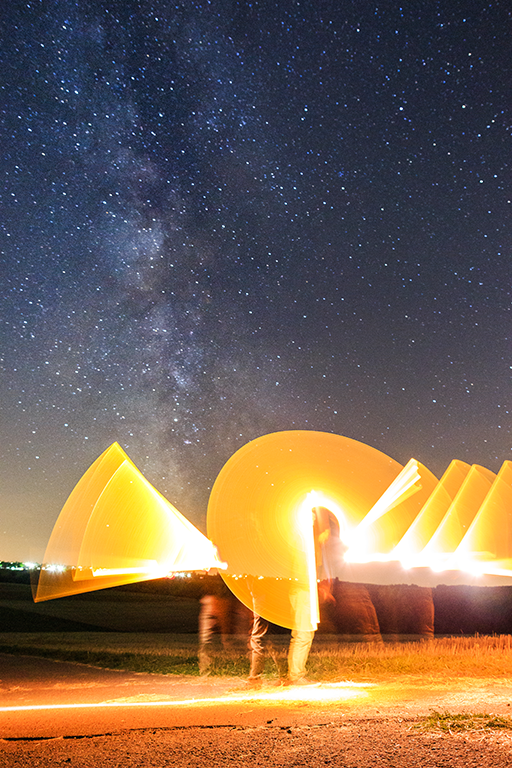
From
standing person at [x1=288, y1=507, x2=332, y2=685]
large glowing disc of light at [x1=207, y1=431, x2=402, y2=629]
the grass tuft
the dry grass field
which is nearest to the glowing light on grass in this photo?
large glowing disc of light at [x1=207, y1=431, x2=402, y2=629]

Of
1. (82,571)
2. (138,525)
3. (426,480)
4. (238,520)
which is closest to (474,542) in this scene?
(426,480)

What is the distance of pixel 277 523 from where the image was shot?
38.8 ft

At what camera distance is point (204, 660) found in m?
10.6

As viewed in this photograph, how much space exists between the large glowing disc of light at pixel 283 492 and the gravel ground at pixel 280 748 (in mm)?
5693

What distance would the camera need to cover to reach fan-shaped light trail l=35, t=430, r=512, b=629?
10.1 m

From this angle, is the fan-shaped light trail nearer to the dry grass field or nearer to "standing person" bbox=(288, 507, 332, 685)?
"standing person" bbox=(288, 507, 332, 685)

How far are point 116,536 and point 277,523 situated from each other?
11.1 feet

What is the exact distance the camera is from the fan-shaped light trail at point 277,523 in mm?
10117

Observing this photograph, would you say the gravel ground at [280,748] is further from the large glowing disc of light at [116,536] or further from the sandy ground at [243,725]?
the large glowing disc of light at [116,536]

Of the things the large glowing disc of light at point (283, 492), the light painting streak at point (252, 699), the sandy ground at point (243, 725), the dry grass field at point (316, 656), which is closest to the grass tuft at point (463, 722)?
the sandy ground at point (243, 725)

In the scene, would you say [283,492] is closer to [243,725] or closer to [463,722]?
[243,725]

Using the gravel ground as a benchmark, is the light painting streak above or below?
below

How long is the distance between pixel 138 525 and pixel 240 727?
651cm

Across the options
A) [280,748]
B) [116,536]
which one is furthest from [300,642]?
[280,748]
